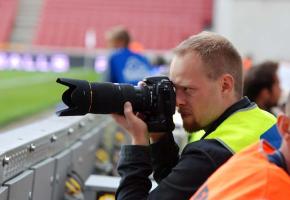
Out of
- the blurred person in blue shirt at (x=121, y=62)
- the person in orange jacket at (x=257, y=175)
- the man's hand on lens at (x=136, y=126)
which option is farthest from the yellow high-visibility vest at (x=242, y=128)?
the blurred person in blue shirt at (x=121, y=62)

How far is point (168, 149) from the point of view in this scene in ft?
8.05

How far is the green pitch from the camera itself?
13.4 m

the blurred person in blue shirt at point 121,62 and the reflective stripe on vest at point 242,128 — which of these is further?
the blurred person in blue shirt at point 121,62

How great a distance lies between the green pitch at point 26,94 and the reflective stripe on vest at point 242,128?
31.0 ft

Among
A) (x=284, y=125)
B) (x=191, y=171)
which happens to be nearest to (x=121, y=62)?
(x=191, y=171)

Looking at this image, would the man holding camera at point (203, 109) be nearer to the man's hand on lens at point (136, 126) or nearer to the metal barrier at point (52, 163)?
the man's hand on lens at point (136, 126)

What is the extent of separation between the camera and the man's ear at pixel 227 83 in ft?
7.06

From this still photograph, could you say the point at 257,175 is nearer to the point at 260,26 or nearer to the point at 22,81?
the point at 22,81

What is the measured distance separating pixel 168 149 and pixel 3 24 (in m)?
31.2

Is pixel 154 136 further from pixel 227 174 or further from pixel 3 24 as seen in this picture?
pixel 3 24

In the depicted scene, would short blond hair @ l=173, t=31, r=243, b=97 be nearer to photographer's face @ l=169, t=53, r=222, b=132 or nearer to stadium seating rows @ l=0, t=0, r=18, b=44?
photographer's face @ l=169, t=53, r=222, b=132

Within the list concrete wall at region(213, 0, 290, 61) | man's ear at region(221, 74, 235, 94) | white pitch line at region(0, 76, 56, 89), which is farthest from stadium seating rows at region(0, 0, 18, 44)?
man's ear at region(221, 74, 235, 94)

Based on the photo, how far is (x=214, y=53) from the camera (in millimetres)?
2123

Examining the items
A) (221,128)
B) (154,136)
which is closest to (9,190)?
(154,136)
